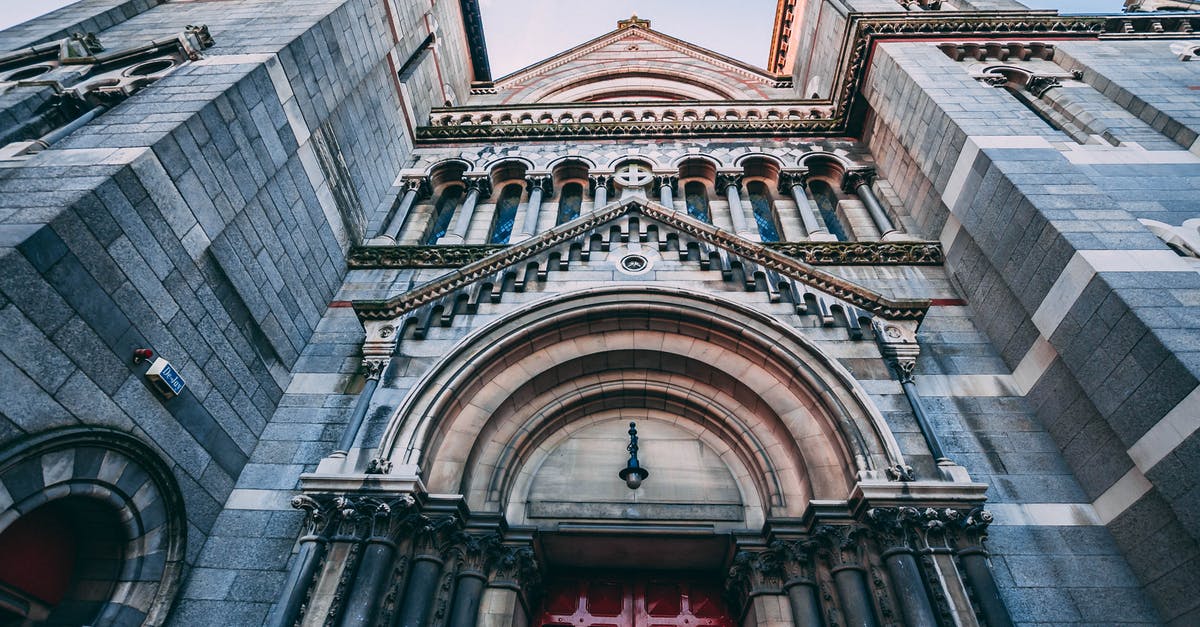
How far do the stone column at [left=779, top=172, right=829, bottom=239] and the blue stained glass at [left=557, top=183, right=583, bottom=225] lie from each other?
201 inches

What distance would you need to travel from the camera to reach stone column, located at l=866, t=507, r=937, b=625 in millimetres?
5945

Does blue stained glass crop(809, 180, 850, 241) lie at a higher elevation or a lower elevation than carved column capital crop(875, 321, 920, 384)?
higher

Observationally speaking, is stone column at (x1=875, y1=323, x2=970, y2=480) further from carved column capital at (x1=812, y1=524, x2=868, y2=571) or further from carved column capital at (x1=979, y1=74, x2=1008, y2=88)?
carved column capital at (x1=979, y1=74, x2=1008, y2=88)

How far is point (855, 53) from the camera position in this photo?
14.7 meters

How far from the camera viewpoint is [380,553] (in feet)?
21.3

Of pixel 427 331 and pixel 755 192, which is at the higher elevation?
pixel 755 192

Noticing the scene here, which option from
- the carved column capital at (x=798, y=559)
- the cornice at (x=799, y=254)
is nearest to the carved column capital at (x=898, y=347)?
the cornice at (x=799, y=254)

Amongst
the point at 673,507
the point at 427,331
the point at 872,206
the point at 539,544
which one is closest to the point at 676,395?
the point at 673,507

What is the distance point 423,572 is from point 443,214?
31.5 feet

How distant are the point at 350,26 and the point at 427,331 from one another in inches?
328

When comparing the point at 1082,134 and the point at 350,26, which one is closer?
the point at 1082,134

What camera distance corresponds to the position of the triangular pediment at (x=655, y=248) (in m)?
8.91

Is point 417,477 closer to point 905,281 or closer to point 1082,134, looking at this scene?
point 905,281

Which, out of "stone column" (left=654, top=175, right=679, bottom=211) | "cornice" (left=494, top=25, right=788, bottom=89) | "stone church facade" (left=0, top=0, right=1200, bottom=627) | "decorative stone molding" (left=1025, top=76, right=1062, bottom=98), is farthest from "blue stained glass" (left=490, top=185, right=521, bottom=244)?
"decorative stone molding" (left=1025, top=76, right=1062, bottom=98)
